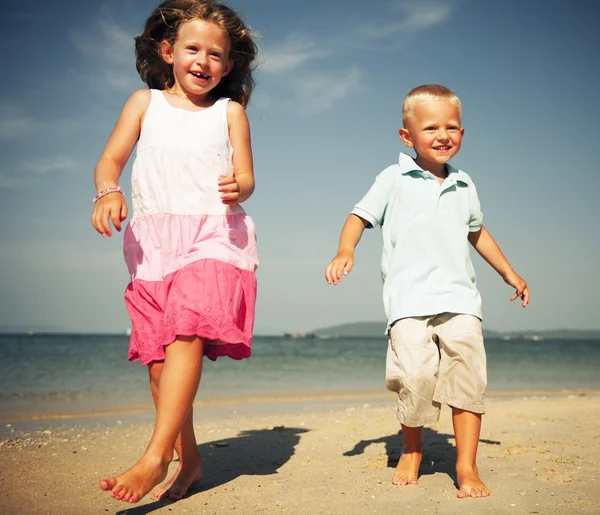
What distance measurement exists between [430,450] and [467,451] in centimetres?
110

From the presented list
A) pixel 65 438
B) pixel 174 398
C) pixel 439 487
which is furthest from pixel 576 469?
pixel 65 438

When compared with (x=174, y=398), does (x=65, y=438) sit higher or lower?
lower

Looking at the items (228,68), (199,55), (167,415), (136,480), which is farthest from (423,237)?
(136,480)

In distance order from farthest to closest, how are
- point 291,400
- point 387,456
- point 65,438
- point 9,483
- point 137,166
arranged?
point 291,400 → point 65,438 → point 387,456 → point 9,483 → point 137,166

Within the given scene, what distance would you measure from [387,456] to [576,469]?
105 centimetres

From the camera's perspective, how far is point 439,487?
288 centimetres

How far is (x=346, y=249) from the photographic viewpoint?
9.80 ft

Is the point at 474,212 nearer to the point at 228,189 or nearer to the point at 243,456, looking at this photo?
the point at 228,189

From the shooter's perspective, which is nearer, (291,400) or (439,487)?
(439,487)

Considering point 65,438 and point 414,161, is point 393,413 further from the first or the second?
point 414,161

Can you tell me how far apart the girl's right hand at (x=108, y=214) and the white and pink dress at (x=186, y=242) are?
0.25 m

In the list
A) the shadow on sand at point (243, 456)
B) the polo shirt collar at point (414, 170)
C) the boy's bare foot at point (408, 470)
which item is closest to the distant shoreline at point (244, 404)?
the shadow on sand at point (243, 456)

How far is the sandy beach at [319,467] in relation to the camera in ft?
8.45

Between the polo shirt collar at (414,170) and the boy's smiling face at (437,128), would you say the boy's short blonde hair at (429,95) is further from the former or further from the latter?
the polo shirt collar at (414,170)
